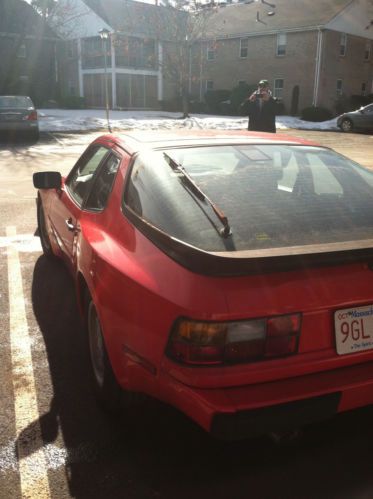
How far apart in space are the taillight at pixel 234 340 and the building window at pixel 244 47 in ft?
129

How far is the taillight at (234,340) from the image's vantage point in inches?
79.0

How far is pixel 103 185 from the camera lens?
3.25 metres

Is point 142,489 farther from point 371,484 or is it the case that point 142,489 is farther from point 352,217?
point 352,217

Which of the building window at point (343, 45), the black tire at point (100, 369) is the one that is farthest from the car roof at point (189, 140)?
the building window at point (343, 45)

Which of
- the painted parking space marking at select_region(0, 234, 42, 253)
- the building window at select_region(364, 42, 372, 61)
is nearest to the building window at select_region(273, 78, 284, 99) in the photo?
the building window at select_region(364, 42, 372, 61)

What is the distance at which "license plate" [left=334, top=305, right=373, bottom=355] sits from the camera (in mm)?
2130

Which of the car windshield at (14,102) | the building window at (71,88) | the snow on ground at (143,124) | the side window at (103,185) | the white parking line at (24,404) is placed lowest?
the white parking line at (24,404)

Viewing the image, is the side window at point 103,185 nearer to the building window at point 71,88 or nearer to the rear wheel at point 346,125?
the rear wheel at point 346,125

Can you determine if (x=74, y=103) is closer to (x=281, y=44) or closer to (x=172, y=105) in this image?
(x=172, y=105)

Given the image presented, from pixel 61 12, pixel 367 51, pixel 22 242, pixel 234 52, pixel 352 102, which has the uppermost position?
pixel 61 12

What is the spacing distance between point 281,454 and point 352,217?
1231 mm

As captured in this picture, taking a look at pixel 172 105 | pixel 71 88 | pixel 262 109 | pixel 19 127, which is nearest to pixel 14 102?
pixel 19 127

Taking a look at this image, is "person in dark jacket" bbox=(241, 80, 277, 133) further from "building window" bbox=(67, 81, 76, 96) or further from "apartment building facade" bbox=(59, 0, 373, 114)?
"building window" bbox=(67, 81, 76, 96)

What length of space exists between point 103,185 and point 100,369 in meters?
1.14
